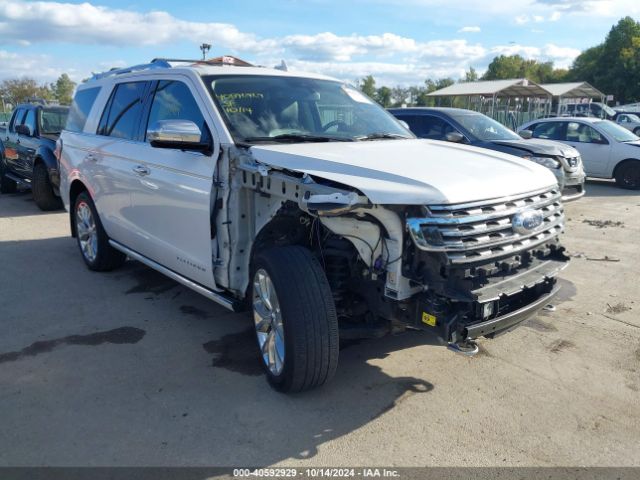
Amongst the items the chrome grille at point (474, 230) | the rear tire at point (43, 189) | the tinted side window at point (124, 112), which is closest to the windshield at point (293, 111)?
the tinted side window at point (124, 112)

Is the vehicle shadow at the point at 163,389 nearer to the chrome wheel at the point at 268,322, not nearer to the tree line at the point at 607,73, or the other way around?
the chrome wheel at the point at 268,322

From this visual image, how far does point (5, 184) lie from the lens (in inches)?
483

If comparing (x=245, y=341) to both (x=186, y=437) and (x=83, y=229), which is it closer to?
(x=186, y=437)

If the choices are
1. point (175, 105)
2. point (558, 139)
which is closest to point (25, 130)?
point (175, 105)

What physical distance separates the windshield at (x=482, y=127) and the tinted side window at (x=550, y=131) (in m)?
4.05

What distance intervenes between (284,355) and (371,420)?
25.7 inches

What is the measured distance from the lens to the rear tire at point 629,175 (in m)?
12.7

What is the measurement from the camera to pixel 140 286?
5.80 m

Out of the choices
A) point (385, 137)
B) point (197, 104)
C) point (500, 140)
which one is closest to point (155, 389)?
point (197, 104)

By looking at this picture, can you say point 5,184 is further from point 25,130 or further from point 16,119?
point 25,130

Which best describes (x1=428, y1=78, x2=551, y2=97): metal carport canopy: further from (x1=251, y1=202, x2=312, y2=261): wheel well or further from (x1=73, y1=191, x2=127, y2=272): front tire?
(x1=251, y1=202, x2=312, y2=261): wheel well

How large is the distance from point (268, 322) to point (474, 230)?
1.51 meters

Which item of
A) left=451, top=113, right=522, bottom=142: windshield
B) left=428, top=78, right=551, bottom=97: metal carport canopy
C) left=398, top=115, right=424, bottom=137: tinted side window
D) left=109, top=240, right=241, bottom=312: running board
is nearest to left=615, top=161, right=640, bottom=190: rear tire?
left=451, top=113, right=522, bottom=142: windshield

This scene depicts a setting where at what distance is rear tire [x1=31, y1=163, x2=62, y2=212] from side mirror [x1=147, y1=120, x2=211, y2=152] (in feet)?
22.8
